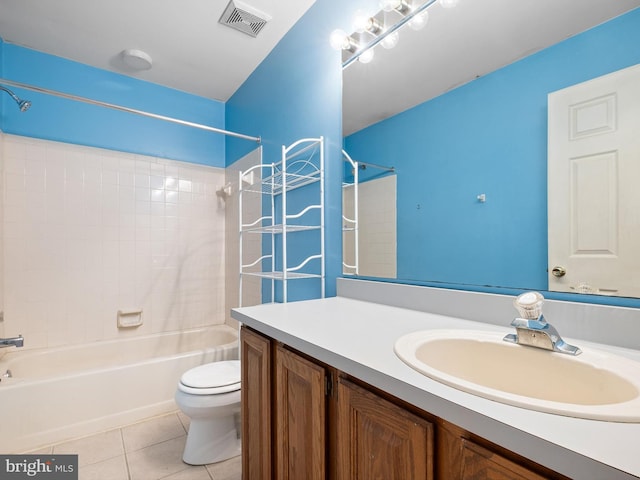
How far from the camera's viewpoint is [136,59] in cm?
227

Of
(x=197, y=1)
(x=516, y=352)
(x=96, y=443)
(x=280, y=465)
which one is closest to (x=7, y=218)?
(x=96, y=443)

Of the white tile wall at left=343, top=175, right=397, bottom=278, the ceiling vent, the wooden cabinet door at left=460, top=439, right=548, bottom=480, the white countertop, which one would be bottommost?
the wooden cabinet door at left=460, top=439, right=548, bottom=480

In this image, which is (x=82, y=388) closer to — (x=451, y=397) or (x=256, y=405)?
(x=256, y=405)

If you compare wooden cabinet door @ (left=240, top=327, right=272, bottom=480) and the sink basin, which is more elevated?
the sink basin

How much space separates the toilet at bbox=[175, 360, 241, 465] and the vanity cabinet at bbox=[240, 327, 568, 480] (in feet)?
1.29

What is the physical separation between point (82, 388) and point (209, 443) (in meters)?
0.89

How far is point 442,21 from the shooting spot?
3.92 ft

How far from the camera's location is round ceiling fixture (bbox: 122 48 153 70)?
7.30 ft

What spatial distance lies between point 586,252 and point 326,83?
143 cm

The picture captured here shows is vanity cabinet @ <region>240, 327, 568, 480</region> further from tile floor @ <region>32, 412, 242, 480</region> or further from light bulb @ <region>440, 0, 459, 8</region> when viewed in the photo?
light bulb @ <region>440, 0, 459, 8</region>

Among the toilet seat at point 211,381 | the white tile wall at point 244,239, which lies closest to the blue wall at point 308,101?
the white tile wall at point 244,239

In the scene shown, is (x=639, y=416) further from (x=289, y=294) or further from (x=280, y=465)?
(x=289, y=294)

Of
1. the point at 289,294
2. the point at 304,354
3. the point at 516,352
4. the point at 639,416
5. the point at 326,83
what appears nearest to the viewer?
the point at 639,416

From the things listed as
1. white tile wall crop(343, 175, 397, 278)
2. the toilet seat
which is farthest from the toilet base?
white tile wall crop(343, 175, 397, 278)
